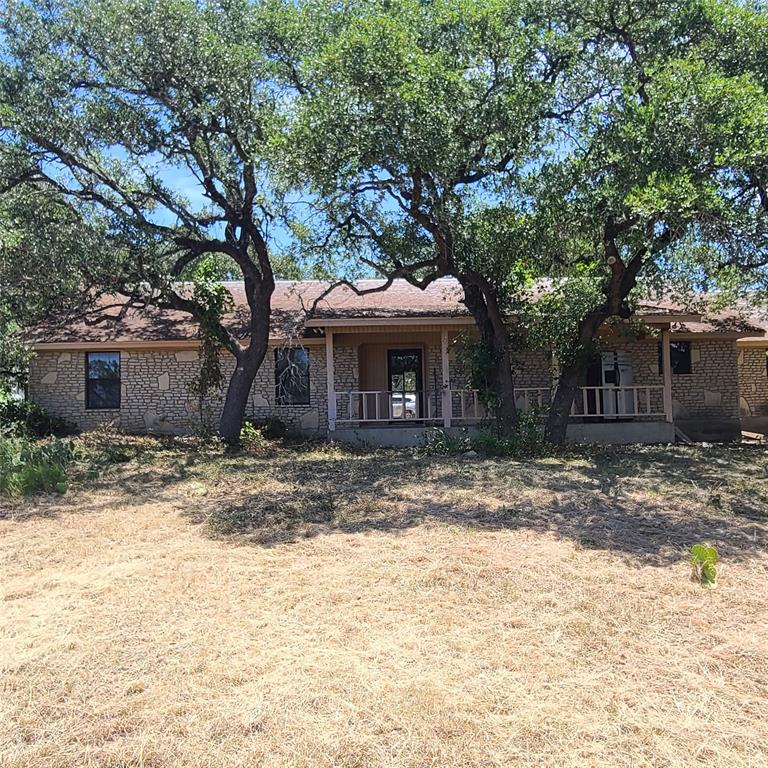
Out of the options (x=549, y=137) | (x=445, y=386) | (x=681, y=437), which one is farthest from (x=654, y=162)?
(x=681, y=437)

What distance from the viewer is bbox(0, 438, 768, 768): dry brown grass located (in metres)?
2.79

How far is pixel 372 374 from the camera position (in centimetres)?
1692

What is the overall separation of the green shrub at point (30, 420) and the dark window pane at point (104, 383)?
0.94 m

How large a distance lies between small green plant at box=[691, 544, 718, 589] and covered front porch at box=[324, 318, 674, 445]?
28.5 feet

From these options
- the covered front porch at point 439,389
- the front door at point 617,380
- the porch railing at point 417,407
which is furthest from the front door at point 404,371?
the front door at point 617,380

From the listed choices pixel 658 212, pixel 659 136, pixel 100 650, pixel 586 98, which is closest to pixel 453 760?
pixel 100 650

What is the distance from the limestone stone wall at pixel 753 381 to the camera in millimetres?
17875

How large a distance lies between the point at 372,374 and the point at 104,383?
6897mm

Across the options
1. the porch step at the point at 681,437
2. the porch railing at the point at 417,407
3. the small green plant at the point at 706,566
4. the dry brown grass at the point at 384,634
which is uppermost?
the porch railing at the point at 417,407

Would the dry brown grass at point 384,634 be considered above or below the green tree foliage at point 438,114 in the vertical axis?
below

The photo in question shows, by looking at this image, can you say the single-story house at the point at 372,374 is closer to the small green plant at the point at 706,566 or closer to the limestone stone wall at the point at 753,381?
the limestone stone wall at the point at 753,381

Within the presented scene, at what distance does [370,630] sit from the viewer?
12.8ft

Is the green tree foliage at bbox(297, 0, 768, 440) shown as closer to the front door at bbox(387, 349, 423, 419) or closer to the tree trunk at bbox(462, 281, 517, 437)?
the tree trunk at bbox(462, 281, 517, 437)

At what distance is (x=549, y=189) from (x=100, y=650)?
30.7 ft
